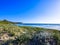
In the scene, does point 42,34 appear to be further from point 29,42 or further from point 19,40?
point 19,40

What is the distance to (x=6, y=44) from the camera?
917cm

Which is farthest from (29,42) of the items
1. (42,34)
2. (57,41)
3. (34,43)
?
(57,41)

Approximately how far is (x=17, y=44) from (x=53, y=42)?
2.23 m

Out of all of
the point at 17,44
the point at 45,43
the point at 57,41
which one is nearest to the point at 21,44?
the point at 17,44

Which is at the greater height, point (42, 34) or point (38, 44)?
point (42, 34)

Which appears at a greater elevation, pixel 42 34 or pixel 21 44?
pixel 42 34

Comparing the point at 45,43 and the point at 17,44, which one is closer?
the point at 45,43

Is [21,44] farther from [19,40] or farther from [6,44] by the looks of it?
[6,44]

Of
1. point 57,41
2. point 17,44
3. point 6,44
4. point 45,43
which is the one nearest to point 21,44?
point 17,44

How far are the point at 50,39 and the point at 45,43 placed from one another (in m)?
0.57

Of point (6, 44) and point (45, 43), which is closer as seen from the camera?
point (45, 43)

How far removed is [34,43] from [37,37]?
0.41 metres

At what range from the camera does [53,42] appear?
8.79m

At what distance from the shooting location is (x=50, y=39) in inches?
350
